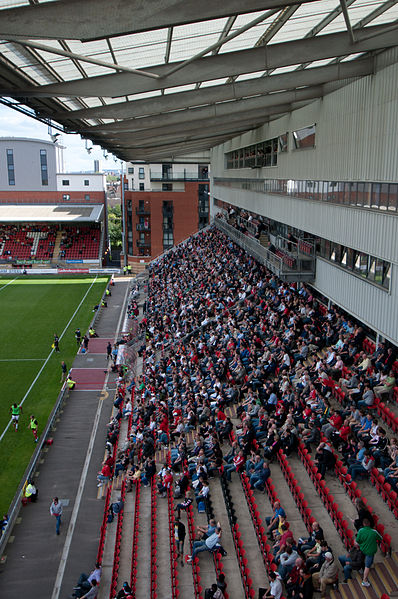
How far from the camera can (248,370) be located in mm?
16469

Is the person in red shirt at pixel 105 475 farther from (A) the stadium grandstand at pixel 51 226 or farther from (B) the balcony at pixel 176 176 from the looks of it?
(B) the balcony at pixel 176 176

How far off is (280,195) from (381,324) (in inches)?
439

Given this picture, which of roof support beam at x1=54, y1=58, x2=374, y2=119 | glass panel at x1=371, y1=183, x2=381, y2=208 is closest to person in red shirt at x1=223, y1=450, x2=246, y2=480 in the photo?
glass panel at x1=371, y1=183, x2=381, y2=208

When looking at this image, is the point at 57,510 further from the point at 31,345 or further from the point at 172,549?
the point at 31,345

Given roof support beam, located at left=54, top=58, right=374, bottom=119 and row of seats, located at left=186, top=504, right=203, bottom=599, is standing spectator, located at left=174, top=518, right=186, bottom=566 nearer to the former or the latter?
row of seats, located at left=186, top=504, right=203, bottom=599

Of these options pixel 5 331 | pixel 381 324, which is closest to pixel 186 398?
pixel 381 324

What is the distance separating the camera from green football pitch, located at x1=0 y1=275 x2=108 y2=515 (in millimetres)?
17906

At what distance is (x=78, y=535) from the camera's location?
42.8 ft

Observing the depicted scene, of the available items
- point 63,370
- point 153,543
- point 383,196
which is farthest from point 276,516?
point 63,370

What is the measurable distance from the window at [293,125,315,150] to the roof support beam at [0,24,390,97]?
7.52 metres

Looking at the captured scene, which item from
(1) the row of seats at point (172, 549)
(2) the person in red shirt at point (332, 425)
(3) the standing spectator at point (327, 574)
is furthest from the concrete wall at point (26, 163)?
(3) the standing spectator at point (327, 574)

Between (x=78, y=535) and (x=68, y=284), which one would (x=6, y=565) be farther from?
(x=68, y=284)

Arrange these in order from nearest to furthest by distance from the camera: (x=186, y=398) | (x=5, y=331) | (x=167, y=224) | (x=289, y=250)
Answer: (x=186, y=398) → (x=289, y=250) → (x=5, y=331) → (x=167, y=224)

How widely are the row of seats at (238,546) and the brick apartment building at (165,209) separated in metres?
49.3
